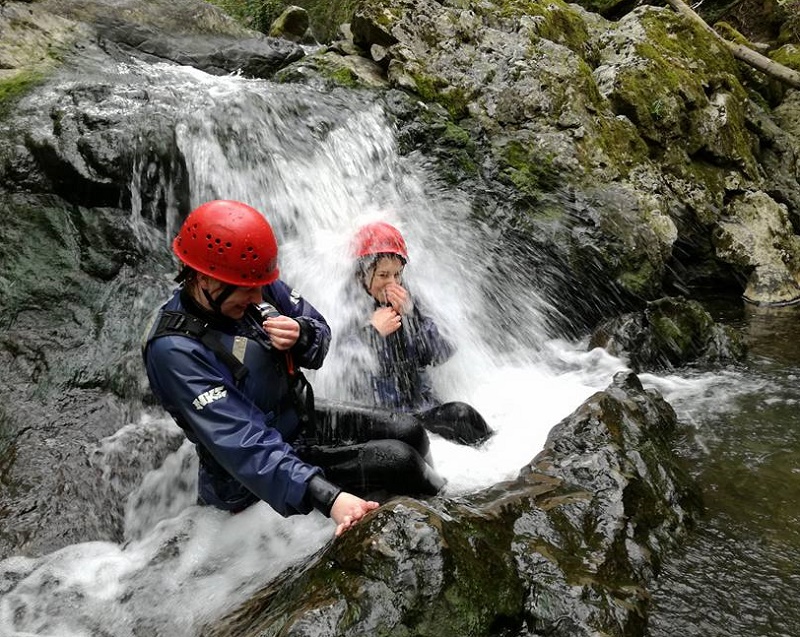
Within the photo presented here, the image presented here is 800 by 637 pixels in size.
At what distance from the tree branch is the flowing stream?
6.26 meters

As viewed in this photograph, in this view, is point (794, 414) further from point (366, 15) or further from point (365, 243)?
point (366, 15)

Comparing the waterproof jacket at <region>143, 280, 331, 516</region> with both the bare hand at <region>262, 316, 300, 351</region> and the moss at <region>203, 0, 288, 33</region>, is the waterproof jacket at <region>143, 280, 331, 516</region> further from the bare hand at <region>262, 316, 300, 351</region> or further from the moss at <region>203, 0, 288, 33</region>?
the moss at <region>203, 0, 288, 33</region>

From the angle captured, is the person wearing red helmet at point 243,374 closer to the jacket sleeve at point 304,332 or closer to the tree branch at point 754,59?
the jacket sleeve at point 304,332

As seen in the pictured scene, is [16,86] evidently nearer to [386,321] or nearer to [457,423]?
[386,321]

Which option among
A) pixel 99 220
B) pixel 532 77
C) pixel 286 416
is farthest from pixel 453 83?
pixel 286 416

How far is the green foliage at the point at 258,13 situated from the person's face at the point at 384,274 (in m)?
12.7

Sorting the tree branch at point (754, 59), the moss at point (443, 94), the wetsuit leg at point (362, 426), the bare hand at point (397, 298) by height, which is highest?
the tree branch at point (754, 59)

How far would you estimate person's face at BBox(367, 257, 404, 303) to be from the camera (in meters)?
5.03

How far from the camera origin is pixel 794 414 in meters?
5.23

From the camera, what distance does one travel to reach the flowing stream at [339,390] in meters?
3.36

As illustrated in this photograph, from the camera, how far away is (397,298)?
4945mm

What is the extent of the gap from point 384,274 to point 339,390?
1.15m

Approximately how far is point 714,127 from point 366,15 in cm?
622

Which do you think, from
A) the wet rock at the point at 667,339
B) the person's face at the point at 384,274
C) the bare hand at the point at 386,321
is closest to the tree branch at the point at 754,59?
the wet rock at the point at 667,339
